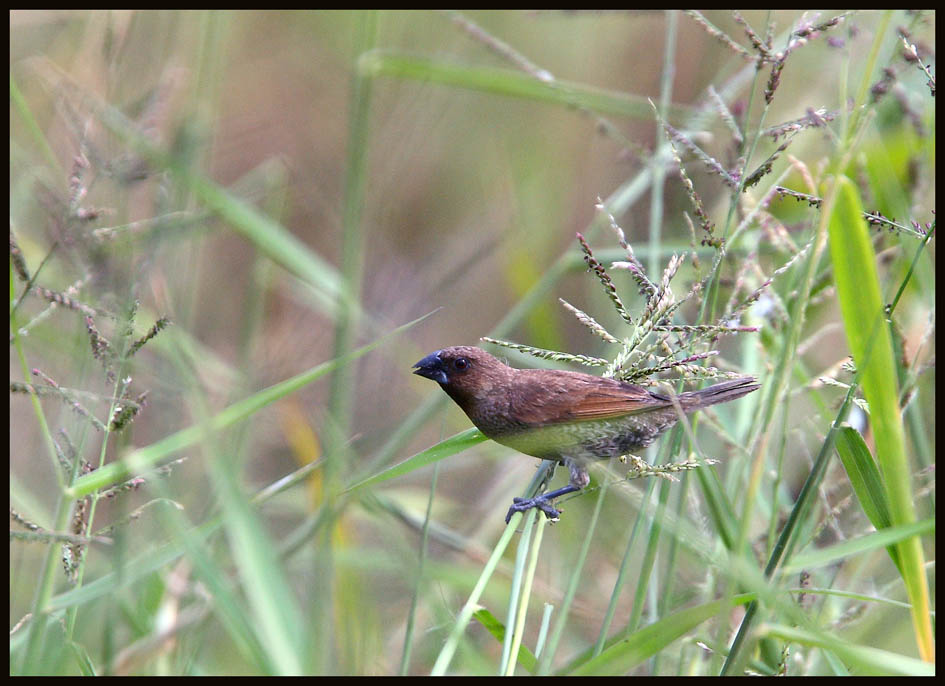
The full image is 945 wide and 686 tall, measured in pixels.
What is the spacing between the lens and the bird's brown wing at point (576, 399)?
2.75 m

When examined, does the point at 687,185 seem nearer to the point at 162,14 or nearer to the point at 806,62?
the point at 162,14

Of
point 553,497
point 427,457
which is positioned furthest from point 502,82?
point 427,457

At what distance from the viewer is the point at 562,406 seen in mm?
2877

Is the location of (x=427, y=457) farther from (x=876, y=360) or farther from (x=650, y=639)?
(x=876, y=360)

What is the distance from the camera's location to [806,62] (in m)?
5.21

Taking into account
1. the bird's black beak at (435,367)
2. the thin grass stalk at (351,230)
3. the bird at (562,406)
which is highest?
the thin grass stalk at (351,230)

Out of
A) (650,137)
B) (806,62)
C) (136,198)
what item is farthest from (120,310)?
(650,137)

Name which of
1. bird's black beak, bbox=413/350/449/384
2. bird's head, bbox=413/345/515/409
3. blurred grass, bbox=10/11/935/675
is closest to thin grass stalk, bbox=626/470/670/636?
blurred grass, bbox=10/11/935/675

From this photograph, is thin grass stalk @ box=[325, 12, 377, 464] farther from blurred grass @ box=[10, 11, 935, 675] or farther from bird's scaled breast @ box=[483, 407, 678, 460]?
bird's scaled breast @ box=[483, 407, 678, 460]

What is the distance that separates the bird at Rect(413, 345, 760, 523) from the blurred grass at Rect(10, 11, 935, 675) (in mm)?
143

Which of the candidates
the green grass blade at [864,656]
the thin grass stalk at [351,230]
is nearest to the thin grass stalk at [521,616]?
the green grass blade at [864,656]

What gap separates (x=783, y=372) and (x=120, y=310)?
1227mm

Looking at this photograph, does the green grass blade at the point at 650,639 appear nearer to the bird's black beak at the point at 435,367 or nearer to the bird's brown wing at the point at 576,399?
the bird's brown wing at the point at 576,399

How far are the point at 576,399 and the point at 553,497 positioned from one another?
44 centimetres
